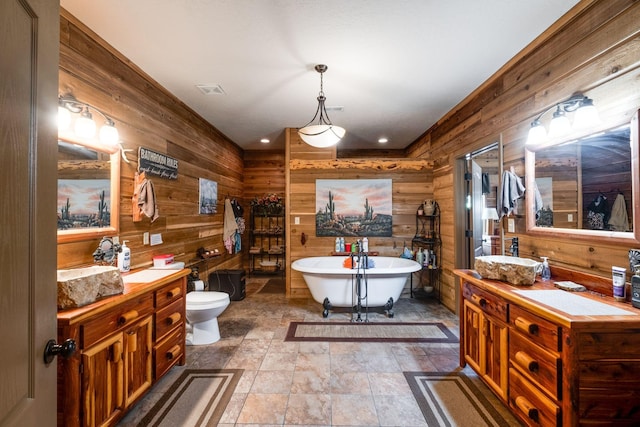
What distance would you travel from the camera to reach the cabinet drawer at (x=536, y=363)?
137 cm

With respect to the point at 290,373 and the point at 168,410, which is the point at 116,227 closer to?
the point at 168,410

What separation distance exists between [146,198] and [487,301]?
298cm

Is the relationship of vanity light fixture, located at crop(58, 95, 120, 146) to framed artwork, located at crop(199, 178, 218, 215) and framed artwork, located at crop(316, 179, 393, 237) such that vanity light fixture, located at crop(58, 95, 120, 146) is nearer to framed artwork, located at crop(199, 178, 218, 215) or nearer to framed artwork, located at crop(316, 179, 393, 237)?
framed artwork, located at crop(199, 178, 218, 215)

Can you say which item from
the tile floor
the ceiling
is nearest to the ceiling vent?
the ceiling

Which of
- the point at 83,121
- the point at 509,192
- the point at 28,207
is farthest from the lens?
the point at 509,192

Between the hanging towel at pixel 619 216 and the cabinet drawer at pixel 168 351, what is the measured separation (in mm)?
3080

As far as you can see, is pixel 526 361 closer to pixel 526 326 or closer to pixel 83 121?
pixel 526 326

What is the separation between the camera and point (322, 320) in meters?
3.39

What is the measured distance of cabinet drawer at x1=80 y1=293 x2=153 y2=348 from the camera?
1.44 m

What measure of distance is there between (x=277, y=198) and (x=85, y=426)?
175 inches

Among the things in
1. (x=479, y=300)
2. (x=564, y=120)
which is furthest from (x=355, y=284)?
(x=564, y=120)

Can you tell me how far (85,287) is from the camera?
1.49m

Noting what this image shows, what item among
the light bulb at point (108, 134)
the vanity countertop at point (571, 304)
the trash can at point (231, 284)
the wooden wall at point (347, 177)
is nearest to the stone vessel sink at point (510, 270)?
the vanity countertop at point (571, 304)

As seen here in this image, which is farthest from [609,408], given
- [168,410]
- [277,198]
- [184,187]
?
[277,198]
